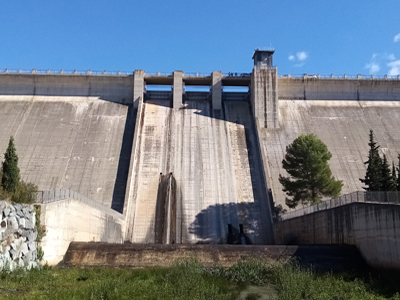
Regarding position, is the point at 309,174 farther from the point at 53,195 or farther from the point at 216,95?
the point at 53,195

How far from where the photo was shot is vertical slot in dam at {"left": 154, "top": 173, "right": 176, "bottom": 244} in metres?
26.3

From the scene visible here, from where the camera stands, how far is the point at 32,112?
36.4 meters

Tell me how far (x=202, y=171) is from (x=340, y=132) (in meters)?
13.2

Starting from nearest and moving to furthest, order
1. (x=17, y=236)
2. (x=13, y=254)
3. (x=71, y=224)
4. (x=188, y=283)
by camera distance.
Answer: (x=188, y=283)
(x=13, y=254)
(x=17, y=236)
(x=71, y=224)

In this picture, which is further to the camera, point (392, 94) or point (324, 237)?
point (392, 94)

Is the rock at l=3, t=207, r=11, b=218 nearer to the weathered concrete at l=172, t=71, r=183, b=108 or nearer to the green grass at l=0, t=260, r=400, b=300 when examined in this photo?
the green grass at l=0, t=260, r=400, b=300

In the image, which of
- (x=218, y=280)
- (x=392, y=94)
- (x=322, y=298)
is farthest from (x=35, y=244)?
(x=392, y=94)

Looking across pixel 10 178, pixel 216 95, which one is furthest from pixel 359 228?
pixel 216 95

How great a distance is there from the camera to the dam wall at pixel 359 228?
13.8 meters

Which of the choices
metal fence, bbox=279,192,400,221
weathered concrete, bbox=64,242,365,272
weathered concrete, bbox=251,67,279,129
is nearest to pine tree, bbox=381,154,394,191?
metal fence, bbox=279,192,400,221

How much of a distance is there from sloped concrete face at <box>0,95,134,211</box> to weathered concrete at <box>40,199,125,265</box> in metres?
5.53

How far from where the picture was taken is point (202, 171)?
30.9 m

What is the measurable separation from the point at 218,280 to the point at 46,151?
23509 millimetres

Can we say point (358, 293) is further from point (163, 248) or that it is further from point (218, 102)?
point (218, 102)
